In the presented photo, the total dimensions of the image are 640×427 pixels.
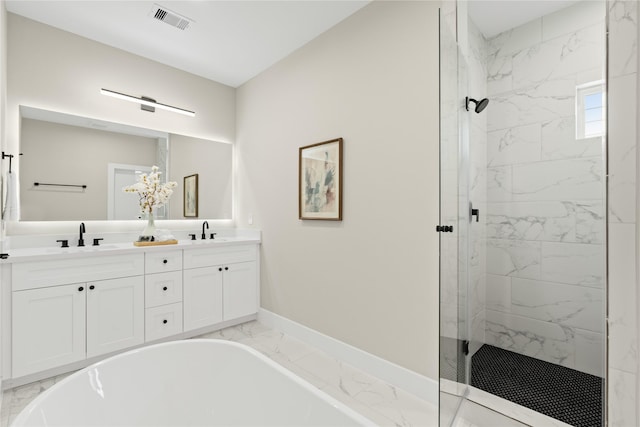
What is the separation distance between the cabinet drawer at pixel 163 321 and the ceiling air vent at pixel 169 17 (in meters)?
2.37

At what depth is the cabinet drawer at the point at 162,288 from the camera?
2531 mm

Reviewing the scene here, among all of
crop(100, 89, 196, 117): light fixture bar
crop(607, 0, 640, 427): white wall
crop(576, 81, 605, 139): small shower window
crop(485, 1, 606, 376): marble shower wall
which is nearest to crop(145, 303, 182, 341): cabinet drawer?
crop(100, 89, 196, 117): light fixture bar

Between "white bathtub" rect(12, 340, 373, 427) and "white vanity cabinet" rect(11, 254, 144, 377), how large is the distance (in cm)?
112

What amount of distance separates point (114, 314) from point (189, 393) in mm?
1276

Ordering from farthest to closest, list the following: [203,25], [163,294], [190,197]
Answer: [190,197] → [163,294] → [203,25]

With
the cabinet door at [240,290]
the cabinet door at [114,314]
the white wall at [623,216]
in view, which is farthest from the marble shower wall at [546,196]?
the cabinet door at [114,314]

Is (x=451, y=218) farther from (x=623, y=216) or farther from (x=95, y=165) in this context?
(x=95, y=165)

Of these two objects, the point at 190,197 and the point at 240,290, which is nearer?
the point at 240,290

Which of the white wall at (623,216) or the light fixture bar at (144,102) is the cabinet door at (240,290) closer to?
the light fixture bar at (144,102)

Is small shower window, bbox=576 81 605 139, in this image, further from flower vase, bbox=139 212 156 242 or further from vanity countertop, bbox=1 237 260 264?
flower vase, bbox=139 212 156 242

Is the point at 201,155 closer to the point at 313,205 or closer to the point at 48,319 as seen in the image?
the point at 313,205

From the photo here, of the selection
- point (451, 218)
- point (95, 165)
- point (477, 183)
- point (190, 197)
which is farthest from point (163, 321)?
point (477, 183)

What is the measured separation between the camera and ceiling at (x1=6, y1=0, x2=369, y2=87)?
7.48 feet

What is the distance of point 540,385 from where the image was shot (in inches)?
75.5
